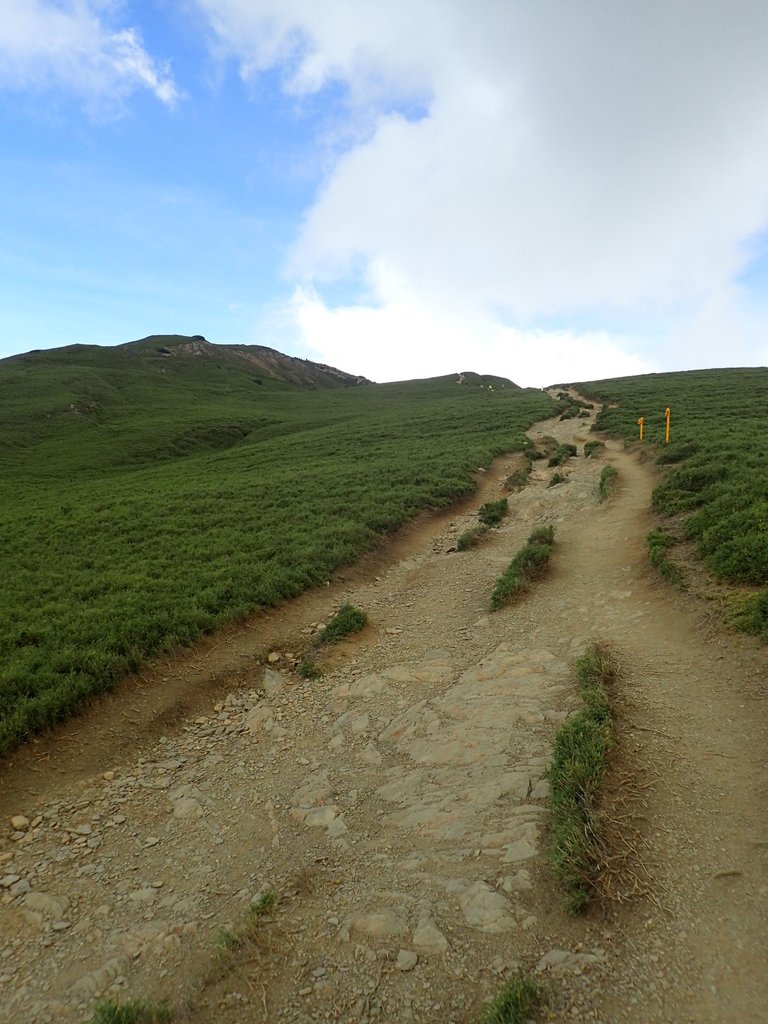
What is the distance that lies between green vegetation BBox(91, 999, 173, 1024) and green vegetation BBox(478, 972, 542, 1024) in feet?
9.28

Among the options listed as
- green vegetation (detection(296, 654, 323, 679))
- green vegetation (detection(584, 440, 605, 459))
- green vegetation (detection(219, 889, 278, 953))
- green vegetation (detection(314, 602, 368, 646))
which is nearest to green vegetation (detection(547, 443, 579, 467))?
green vegetation (detection(584, 440, 605, 459))

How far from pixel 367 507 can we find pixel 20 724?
45.6 ft

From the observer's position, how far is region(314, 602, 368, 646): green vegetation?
1203 cm

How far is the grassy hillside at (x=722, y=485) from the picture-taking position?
33.7ft

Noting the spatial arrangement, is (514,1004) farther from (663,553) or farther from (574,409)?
(574,409)

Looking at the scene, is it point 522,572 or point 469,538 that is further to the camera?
point 469,538

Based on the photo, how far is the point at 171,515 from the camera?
72.2 ft

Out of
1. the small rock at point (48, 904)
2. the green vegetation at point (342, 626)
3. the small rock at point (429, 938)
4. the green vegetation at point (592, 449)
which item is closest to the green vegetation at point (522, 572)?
the green vegetation at point (342, 626)

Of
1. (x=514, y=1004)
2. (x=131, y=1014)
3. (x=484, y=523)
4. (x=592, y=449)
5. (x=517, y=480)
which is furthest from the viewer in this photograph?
(x=592, y=449)

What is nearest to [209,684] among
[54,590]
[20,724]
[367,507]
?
[20,724]

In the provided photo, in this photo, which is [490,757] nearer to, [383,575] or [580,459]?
[383,575]

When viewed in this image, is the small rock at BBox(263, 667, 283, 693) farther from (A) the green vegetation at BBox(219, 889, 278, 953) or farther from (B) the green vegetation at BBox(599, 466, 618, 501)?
(B) the green vegetation at BBox(599, 466, 618, 501)

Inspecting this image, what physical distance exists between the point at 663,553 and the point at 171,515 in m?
18.1

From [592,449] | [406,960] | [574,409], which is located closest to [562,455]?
[592,449]
